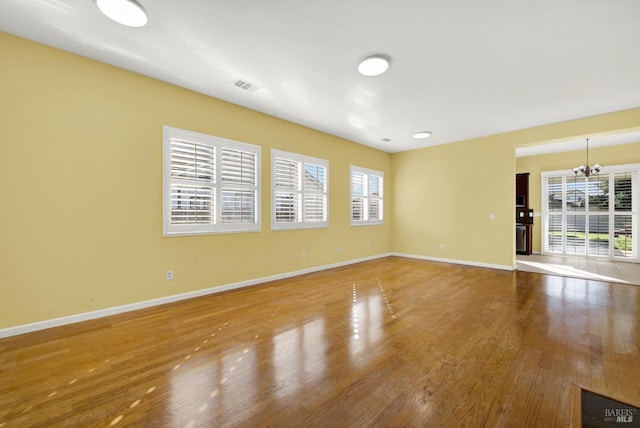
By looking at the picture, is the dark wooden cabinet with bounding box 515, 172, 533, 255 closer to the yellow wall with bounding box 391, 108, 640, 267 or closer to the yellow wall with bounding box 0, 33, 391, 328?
the yellow wall with bounding box 391, 108, 640, 267

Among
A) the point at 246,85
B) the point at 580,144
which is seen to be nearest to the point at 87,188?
the point at 246,85

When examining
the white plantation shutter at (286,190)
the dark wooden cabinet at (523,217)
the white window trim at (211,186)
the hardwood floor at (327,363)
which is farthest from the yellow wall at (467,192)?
the white window trim at (211,186)

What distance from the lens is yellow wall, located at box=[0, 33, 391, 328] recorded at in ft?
8.45

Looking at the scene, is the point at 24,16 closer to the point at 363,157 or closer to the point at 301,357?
the point at 301,357

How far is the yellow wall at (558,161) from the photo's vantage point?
6.29 meters

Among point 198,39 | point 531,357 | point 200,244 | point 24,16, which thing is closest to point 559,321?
point 531,357

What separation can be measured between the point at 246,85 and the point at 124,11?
57.3 inches

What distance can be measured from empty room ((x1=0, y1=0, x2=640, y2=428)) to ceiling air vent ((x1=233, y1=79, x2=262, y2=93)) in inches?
5.4

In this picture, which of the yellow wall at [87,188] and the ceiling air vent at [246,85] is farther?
the ceiling air vent at [246,85]

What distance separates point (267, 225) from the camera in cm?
452

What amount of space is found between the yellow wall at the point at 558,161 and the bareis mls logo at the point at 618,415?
24.2ft

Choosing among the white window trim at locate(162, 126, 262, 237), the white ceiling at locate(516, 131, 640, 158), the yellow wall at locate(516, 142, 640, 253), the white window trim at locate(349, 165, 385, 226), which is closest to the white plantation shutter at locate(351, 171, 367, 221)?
the white window trim at locate(349, 165, 385, 226)

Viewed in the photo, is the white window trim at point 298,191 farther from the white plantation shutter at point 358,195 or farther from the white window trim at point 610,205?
the white window trim at point 610,205

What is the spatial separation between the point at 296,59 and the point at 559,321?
4080mm
